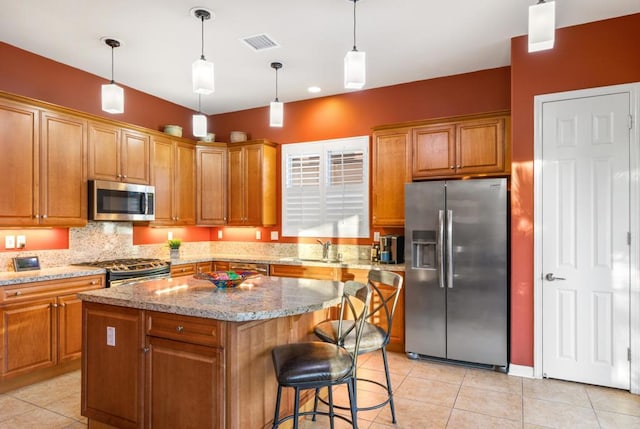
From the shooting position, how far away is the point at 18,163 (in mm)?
3402

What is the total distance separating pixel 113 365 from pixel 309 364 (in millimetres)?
1275

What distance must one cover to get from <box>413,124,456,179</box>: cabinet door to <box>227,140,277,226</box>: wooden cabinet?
78.7 inches

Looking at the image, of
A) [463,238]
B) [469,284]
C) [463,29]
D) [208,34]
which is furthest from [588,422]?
[208,34]

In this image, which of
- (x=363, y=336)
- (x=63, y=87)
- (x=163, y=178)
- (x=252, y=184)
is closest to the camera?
(x=363, y=336)

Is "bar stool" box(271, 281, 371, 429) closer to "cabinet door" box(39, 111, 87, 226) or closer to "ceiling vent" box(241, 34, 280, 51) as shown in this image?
"ceiling vent" box(241, 34, 280, 51)

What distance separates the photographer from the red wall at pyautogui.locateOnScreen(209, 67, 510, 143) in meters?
4.29

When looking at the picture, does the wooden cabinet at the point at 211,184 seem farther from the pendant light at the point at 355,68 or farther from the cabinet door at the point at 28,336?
the pendant light at the point at 355,68

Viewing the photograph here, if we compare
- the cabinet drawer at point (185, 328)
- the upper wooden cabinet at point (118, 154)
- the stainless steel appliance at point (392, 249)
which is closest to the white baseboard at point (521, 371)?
the stainless steel appliance at point (392, 249)

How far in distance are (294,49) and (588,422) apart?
12.4 ft

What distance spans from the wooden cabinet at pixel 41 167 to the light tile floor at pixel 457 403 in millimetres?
1469

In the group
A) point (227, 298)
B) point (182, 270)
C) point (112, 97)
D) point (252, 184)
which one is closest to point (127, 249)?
point (182, 270)

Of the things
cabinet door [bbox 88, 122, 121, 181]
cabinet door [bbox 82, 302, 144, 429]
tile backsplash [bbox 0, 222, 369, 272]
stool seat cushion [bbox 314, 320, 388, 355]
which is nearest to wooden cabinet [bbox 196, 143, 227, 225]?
tile backsplash [bbox 0, 222, 369, 272]

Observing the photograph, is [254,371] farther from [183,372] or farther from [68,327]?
[68,327]

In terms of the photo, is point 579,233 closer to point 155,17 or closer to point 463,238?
point 463,238
